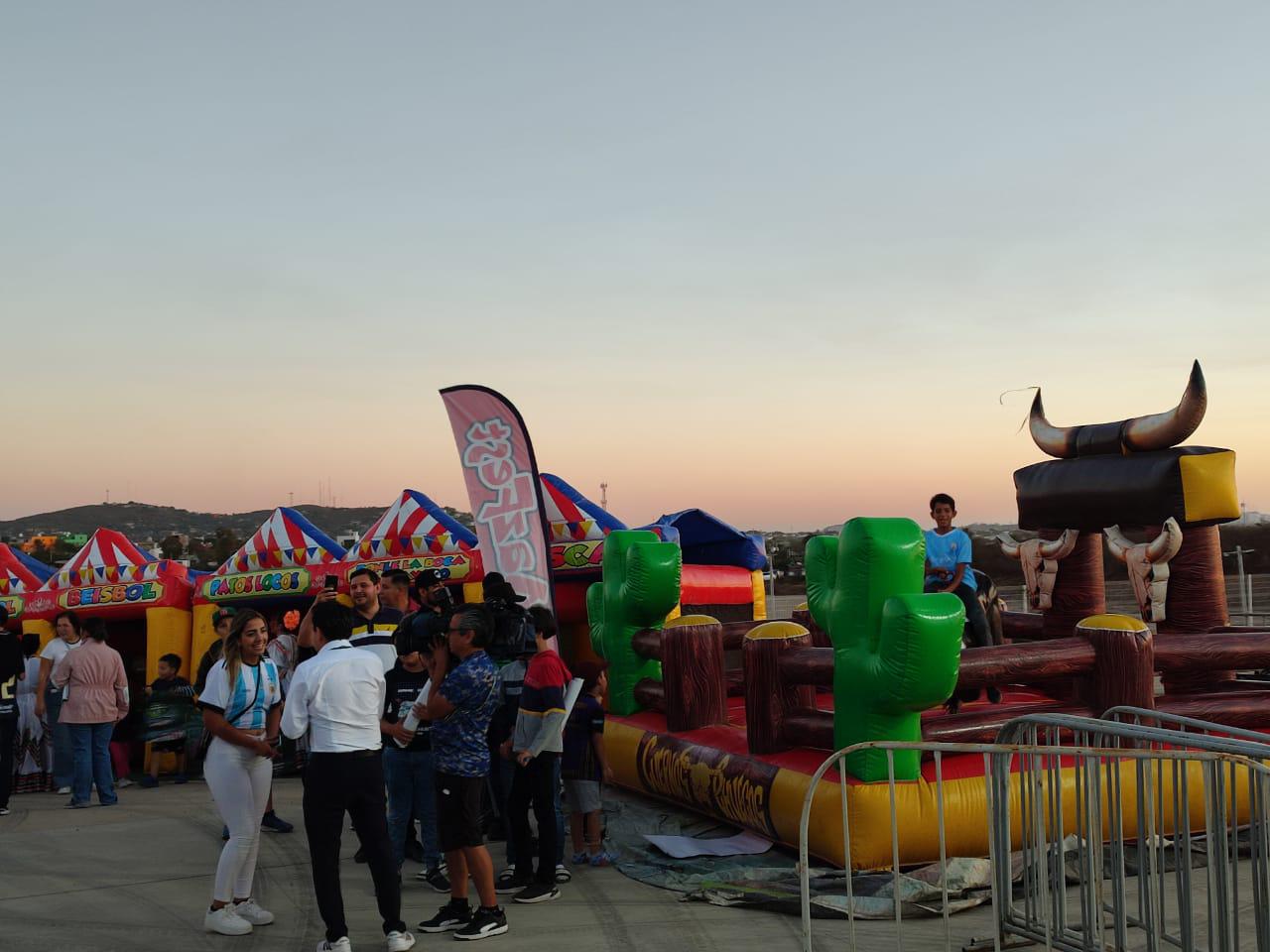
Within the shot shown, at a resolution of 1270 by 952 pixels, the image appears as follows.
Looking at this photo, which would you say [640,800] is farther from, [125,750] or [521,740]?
[125,750]

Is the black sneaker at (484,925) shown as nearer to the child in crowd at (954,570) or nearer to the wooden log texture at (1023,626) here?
the child in crowd at (954,570)

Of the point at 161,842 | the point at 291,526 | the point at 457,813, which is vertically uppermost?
the point at 291,526

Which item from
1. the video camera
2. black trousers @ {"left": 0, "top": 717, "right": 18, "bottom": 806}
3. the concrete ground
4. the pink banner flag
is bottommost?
the concrete ground

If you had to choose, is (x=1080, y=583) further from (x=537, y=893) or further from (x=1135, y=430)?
(x=537, y=893)

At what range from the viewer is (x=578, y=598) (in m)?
11.6

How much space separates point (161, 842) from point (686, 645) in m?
3.66

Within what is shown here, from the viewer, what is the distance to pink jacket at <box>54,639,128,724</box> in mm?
8961

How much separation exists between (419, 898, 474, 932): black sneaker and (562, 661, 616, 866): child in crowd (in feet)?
4.30

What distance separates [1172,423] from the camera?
816 centimetres

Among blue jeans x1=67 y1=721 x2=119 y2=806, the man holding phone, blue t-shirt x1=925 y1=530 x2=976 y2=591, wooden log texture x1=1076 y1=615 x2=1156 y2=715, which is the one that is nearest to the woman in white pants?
the man holding phone

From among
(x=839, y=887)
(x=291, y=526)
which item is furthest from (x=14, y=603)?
(x=839, y=887)

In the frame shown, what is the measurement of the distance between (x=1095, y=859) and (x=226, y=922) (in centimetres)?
376

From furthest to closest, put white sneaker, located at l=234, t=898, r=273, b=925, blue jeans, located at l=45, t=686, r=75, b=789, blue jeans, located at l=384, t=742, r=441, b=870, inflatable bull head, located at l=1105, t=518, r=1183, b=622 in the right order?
blue jeans, located at l=45, t=686, r=75, b=789 → inflatable bull head, located at l=1105, t=518, r=1183, b=622 → blue jeans, located at l=384, t=742, r=441, b=870 → white sneaker, located at l=234, t=898, r=273, b=925

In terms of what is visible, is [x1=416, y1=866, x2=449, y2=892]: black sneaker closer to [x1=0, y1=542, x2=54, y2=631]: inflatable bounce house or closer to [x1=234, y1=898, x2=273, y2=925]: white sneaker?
[x1=234, y1=898, x2=273, y2=925]: white sneaker
